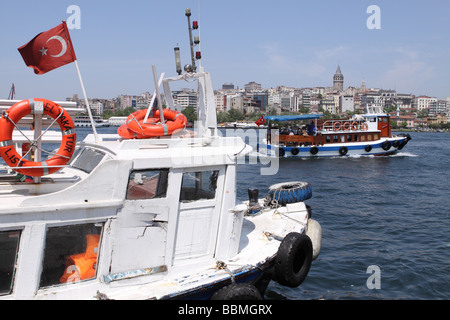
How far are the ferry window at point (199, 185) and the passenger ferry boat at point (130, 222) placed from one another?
2cm

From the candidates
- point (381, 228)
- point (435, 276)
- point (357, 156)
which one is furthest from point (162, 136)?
point (357, 156)

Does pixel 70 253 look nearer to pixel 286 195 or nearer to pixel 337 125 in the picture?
pixel 286 195

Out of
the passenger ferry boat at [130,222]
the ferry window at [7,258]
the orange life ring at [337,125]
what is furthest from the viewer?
the orange life ring at [337,125]

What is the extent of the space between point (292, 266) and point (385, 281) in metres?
4.83

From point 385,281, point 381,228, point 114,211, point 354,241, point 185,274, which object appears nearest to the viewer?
point 114,211

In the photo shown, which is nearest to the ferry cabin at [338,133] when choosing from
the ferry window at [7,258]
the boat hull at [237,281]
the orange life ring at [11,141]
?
the boat hull at [237,281]

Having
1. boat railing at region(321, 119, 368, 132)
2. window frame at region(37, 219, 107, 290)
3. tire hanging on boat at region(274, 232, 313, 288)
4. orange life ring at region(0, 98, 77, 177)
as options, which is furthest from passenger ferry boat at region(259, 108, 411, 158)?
window frame at region(37, 219, 107, 290)

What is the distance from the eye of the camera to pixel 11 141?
602cm

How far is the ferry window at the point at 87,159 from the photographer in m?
6.86

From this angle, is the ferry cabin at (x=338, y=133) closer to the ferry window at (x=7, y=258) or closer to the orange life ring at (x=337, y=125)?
the orange life ring at (x=337, y=125)

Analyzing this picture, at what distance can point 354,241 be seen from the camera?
14.2 metres

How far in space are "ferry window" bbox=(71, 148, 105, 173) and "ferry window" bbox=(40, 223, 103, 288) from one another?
144 cm

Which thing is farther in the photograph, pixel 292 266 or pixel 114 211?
pixel 292 266
